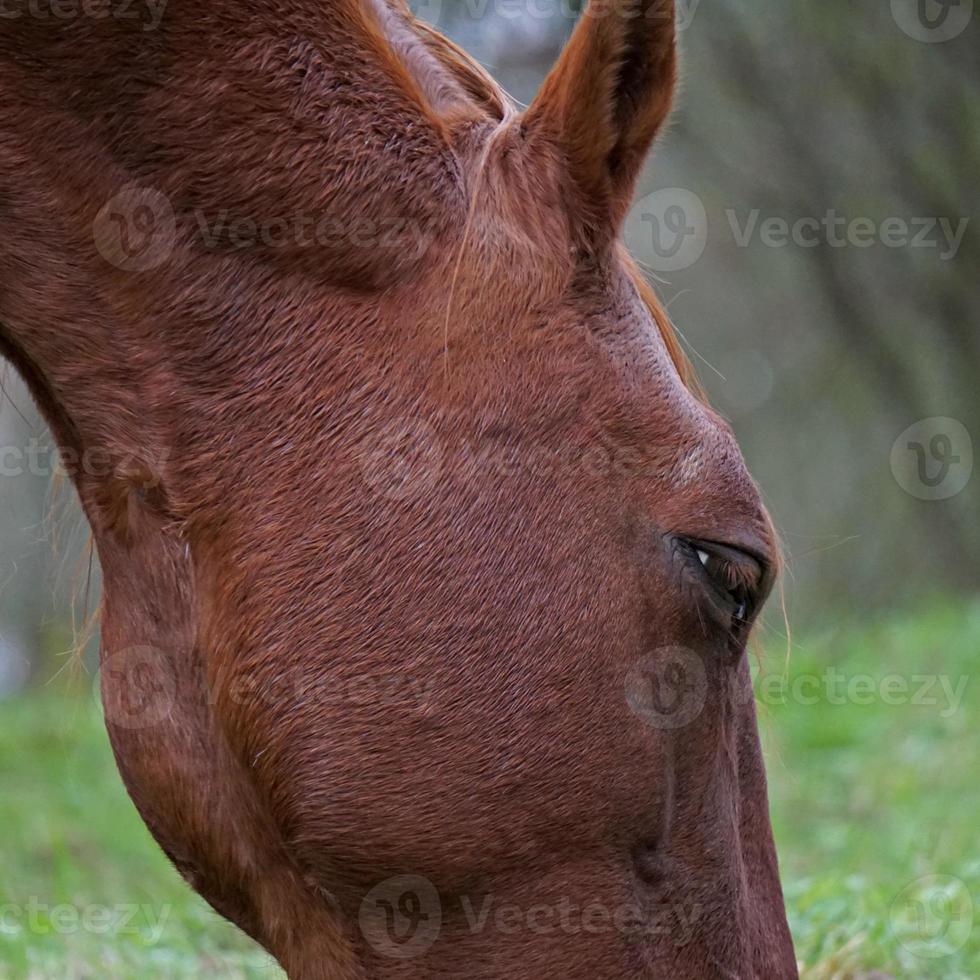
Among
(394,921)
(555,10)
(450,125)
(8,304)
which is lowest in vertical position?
(394,921)

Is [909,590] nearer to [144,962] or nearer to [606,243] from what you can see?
[144,962]

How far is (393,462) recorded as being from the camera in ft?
6.85

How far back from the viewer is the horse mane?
7.55 feet

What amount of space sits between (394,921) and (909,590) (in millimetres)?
10940

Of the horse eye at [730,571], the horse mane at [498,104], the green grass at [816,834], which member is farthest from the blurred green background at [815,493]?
the horse eye at [730,571]

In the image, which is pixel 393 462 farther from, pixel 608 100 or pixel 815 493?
pixel 815 493

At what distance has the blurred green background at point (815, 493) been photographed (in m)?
3.60

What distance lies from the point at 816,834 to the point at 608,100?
3575mm

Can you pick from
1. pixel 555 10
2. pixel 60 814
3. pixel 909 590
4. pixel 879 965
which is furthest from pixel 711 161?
pixel 879 965

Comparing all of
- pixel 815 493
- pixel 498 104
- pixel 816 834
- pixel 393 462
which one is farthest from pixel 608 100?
pixel 815 493

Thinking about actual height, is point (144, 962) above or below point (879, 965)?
below

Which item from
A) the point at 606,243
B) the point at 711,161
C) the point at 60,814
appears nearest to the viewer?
the point at 606,243

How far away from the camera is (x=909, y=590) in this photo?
12.3 meters

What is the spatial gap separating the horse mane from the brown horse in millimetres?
131
